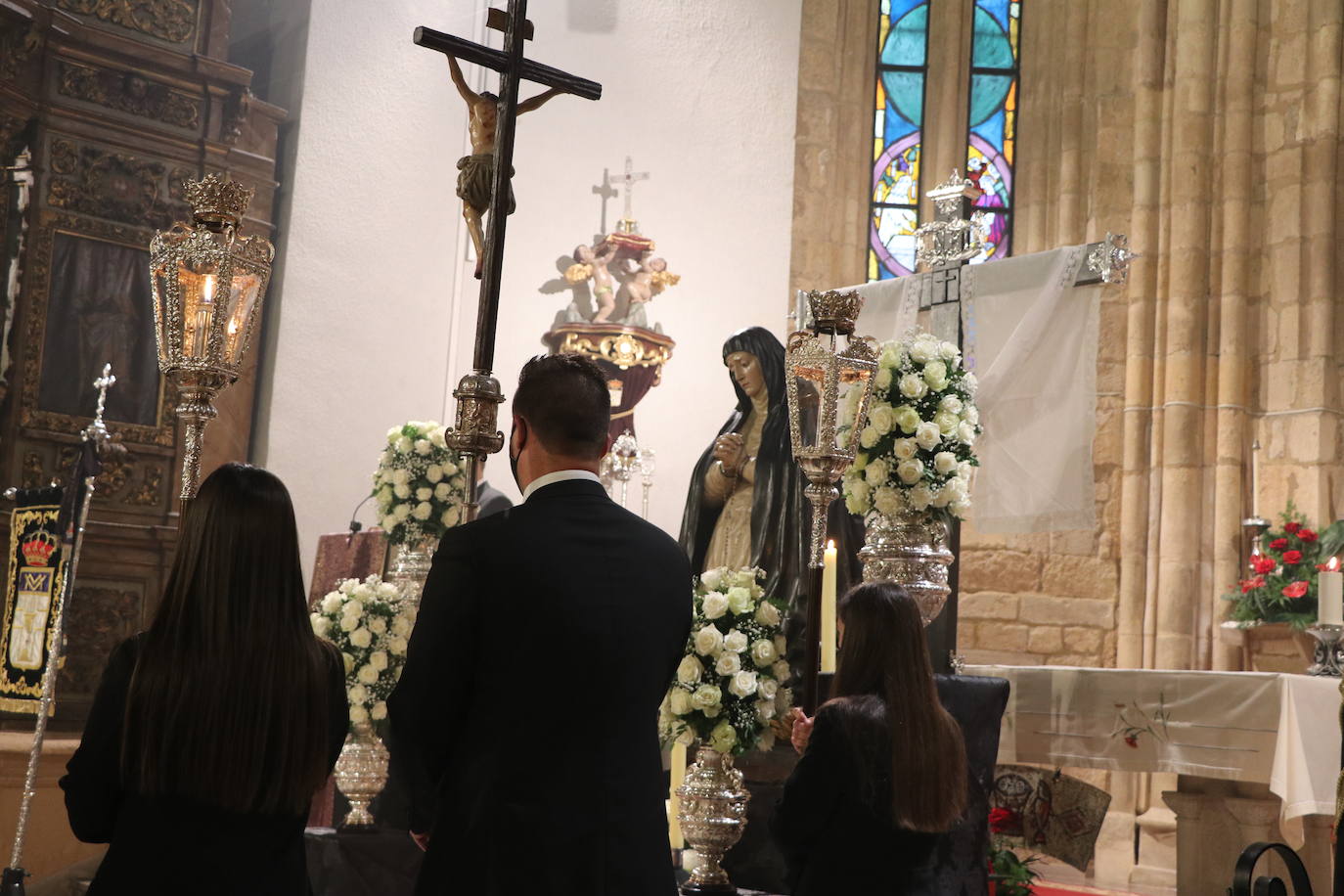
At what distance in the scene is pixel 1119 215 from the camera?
9789 mm

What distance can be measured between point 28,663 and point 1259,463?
7.16m

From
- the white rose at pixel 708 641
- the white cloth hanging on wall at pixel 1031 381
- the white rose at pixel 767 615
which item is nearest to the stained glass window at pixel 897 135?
the white cloth hanging on wall at pixel 1031 381

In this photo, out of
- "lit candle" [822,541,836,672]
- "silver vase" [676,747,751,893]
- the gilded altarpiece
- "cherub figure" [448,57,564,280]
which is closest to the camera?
"lit candle" [822,541,836,672]

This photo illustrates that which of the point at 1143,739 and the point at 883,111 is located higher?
the point at 883,111

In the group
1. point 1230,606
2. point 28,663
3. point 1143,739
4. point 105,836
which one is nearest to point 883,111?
point 1230,606

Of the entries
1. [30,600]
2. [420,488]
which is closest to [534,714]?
[420,488]

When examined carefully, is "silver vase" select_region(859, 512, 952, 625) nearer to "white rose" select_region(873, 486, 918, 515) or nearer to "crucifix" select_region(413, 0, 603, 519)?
"white rose" select_region(873, 486, 918, 515)

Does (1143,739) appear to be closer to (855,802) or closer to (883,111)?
(855,802)

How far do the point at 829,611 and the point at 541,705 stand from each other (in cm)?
189

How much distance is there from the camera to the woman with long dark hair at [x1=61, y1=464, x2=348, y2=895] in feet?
6.69

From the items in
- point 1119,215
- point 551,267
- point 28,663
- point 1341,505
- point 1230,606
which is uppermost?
point 1119,215

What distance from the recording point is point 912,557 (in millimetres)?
4105

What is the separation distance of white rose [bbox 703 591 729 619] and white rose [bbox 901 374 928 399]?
825mm

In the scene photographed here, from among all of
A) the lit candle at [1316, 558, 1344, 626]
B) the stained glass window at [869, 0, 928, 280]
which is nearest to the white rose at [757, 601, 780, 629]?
the lit candle at [1316, 558, 1344, 626]
